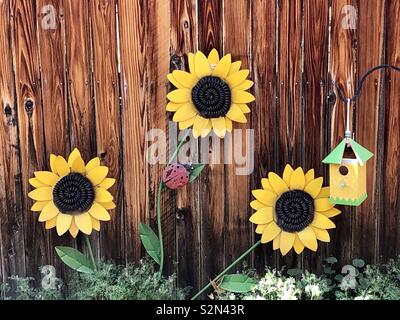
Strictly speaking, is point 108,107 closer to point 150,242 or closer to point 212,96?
point 212,96

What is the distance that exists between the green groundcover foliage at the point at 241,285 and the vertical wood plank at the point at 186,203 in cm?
9

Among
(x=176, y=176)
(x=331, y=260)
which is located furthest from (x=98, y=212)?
(x=331, y=260)

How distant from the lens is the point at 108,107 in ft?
9.93

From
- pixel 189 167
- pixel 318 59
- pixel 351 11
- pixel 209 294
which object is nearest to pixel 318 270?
pixel 209 294

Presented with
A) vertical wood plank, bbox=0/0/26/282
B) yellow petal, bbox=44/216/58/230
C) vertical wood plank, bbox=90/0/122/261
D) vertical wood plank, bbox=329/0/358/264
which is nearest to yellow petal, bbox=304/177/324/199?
vertical wood plank, bbox=329/0/358/264

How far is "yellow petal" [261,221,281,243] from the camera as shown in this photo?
2955 mm

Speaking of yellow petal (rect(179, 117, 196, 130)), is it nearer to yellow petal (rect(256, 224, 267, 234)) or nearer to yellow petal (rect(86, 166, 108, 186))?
yellow petal (rect(86, 166, 108, 186))

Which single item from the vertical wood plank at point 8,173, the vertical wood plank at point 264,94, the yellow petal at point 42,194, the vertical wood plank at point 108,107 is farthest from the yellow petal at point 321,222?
the vertical wood plank at point 8,173

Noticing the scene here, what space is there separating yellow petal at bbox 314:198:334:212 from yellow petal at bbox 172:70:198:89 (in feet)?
2.92

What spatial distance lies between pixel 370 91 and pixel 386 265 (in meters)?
0.95

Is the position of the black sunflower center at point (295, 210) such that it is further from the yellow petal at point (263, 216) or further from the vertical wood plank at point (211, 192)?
the vertical wood plank at point (211, 192)

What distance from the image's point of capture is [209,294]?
3105 mm

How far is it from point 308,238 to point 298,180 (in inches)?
12.2
